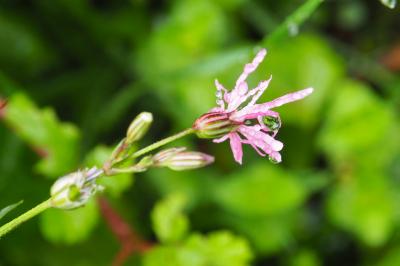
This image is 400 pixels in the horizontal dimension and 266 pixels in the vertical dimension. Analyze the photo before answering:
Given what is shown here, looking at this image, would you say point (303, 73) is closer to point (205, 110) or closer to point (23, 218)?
point (205, 110)

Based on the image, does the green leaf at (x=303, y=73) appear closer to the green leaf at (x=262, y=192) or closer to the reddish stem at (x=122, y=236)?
the green leaf at (x=262, y=192)

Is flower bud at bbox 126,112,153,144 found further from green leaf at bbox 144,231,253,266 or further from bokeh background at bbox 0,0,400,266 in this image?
bokeh background at bbox 0,0,400,266

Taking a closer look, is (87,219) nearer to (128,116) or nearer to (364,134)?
(128,116)

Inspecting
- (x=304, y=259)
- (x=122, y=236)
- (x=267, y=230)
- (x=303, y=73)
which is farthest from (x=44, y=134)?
(x=303, y=73)

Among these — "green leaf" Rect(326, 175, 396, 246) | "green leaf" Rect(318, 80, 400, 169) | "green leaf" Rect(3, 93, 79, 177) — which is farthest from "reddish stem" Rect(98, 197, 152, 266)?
"green leaf" Rect(318, 80, 400, 169)

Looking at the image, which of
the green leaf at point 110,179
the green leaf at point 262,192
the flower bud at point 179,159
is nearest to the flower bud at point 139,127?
the flower bud at point 179,159

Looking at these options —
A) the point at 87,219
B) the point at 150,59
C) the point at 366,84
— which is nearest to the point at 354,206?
the point at 366,84
